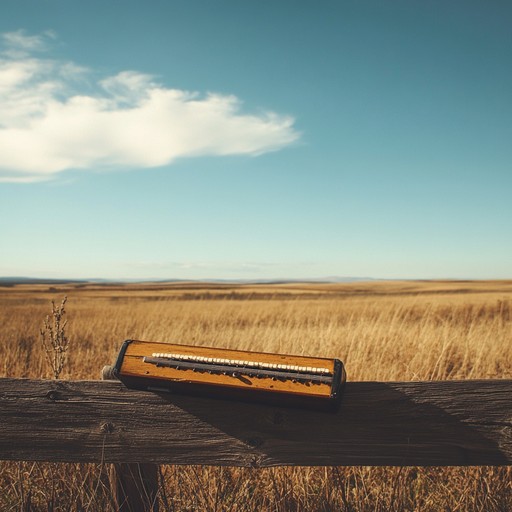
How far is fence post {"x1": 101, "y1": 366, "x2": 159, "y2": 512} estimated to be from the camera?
2162mm

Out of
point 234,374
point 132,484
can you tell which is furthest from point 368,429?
point 132,484

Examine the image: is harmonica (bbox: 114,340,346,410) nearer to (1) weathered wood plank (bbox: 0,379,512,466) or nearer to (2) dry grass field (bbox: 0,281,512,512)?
(1) weathered wood plank (bbox: 0,379,512,466)

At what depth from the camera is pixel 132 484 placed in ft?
7.11

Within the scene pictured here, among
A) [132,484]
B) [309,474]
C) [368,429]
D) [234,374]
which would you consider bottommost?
[309,474]

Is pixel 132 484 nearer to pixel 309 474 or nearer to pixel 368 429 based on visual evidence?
pixel 368 429

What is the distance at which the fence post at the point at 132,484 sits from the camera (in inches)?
85.1

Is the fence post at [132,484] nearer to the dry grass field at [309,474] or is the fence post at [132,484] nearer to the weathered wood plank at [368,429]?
the dry grass field at [309,474]

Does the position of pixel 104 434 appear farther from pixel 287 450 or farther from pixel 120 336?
pixel 120 336

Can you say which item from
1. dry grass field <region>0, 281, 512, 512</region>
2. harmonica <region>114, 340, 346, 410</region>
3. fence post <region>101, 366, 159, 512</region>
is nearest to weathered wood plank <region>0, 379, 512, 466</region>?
harmonica <region>114, 340, 346, 410</region>

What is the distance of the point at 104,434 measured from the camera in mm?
2059

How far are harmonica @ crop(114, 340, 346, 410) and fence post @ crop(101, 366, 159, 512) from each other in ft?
0.89

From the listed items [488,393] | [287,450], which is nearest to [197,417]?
[287,450]

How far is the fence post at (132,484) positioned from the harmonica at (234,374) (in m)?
0.27

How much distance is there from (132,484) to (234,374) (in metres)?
0.86
